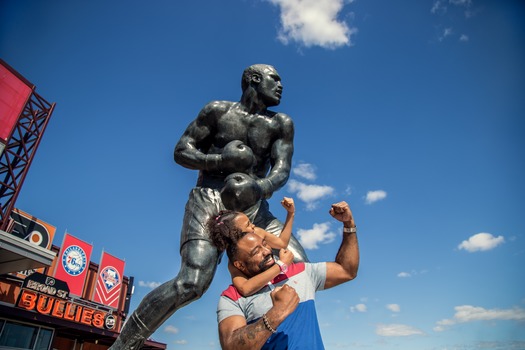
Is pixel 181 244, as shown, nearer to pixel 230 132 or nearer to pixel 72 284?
pixel 230 132

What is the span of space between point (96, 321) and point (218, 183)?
74.4ft

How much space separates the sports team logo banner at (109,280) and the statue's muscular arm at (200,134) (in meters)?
25.1

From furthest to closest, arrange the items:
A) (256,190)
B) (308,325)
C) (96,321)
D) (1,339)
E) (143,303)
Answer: (96,321) < (1,339) < (256,190) < (143,303) < (308,325)

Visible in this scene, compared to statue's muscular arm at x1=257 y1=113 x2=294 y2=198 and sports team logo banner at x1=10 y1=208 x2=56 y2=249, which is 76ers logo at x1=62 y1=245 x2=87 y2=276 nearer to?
sports team logo banner at x1=10 y1=208 x2=56 y2=249

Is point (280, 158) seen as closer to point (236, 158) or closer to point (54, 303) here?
point (236, 158)

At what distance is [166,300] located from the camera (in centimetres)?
257

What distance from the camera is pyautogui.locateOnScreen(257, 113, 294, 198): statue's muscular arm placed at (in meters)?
3.20

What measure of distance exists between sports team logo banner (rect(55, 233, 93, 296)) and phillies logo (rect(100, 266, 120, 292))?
6.85ft

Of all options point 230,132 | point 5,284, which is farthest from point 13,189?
point 230,132

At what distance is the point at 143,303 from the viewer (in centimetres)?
261

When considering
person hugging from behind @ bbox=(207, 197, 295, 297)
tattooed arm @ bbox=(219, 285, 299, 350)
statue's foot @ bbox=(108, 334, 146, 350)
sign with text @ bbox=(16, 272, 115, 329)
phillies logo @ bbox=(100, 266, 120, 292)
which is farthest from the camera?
phillies logo @ bbox=(100, 266, 120, 292)

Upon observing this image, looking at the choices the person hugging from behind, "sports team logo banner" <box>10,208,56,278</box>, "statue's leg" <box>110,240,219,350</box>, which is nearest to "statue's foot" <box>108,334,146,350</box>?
"statue's leg" <box>110,240,219,350</box>

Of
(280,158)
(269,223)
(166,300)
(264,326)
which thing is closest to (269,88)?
(280,158)

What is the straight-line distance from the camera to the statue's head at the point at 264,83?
142 inches
